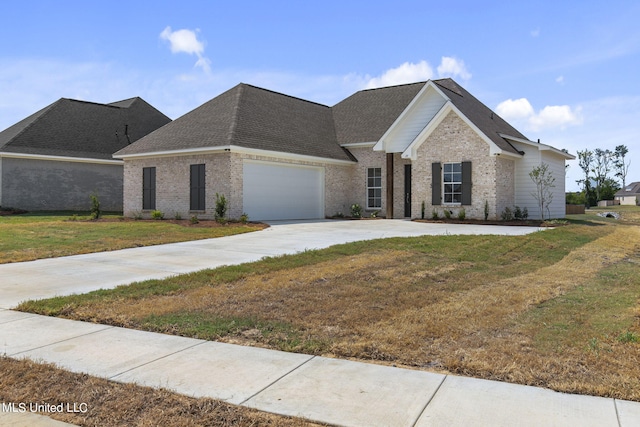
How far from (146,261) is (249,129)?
12.3 metres

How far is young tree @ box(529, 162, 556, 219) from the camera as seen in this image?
22141 mm

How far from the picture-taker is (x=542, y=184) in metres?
22.6

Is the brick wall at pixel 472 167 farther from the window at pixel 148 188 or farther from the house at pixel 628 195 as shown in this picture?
the house at pixel 628 195

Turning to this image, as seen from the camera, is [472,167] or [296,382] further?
[472,167]

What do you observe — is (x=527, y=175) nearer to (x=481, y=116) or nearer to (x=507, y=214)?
(x=507, y=214)

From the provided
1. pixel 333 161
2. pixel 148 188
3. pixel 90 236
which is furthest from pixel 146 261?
pixel 333 161

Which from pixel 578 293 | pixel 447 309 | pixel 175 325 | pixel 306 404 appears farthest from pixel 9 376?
pixel 578 293

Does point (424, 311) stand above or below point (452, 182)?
below

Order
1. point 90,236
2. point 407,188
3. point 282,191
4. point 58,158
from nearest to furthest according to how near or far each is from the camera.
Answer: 1. point 90,236
2. point 282,191
3. point 407,188
4. point 58,158

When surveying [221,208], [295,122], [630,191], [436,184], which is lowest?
[221,208]

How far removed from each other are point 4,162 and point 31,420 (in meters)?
28.8

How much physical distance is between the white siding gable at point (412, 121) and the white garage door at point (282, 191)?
12.8 feet

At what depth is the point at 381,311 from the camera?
6801mm

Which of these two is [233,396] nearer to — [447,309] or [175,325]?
[175,325]
